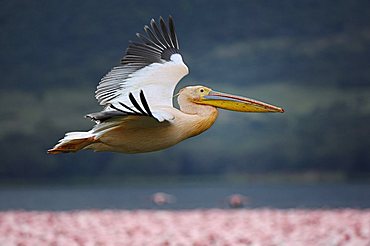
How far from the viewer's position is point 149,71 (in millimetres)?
4008

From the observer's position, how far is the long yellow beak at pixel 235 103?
3137 mm

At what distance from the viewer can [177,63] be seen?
159 inches

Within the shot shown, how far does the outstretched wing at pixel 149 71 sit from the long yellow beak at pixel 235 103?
0.82 ft

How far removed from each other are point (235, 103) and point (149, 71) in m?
0.91

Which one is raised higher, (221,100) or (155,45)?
(155,45)

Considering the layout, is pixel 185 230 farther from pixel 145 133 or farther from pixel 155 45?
pixel 145 133

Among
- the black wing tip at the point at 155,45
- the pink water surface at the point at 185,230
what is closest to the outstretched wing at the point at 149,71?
the black wing tip at the point at 155,45

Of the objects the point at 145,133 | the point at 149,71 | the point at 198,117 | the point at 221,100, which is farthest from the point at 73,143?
the point at 149,71

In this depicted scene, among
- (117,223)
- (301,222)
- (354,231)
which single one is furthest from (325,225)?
(117,223)

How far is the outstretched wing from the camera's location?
371cm

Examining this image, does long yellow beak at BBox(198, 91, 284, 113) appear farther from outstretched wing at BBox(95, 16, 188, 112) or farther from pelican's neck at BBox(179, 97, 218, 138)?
outstretched wing at BBox(95, 16, 188, 112)

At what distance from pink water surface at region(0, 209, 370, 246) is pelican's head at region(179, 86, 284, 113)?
4780 mm

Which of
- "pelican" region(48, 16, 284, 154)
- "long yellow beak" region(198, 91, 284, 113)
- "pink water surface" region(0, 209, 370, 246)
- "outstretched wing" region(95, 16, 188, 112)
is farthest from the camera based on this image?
"pink water surface" region(0, 209, 370, 246)

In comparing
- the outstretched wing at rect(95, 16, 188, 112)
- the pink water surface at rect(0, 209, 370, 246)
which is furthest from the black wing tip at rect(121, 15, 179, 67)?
the pink water surface at rect(0, 209, 370, 246)
